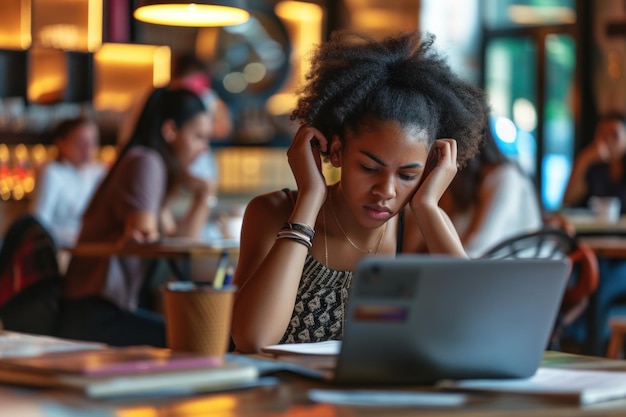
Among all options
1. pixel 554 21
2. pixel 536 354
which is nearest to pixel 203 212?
pixel 536 354

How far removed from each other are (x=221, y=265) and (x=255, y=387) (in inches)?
15.2

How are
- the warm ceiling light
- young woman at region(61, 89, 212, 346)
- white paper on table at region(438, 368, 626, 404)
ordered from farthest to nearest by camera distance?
young woman at region(61, 89, 212, 346), the warm ceiling light, white paper on table at region(438, 368, 626, 404)

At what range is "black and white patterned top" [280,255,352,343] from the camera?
6.32 feet

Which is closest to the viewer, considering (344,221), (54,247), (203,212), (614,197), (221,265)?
(221,265)

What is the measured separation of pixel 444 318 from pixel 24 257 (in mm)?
2502

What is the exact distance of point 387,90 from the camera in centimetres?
191

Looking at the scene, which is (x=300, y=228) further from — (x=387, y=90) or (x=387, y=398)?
(x=387, y=398)

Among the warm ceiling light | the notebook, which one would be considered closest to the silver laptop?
the notebook

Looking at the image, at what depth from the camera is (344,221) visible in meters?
2.05

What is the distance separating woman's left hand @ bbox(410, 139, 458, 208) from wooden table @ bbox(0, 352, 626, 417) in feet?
2.55

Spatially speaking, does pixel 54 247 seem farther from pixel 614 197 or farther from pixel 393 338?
pixel 614 197

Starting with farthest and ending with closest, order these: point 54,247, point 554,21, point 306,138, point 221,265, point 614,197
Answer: point 554,21, point 614,197, point 54,247, point 306,138, point 221,265

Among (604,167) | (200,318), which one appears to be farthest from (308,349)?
(604,167)

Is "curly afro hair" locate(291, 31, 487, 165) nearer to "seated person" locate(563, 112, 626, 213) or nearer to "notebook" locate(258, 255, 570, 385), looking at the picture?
"notebook" locate(258, 255, 570, 385)
